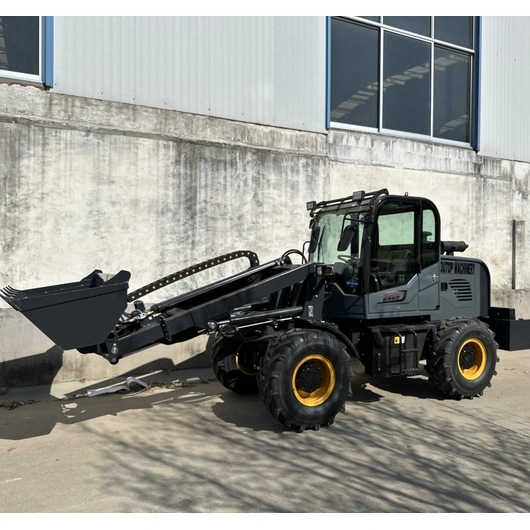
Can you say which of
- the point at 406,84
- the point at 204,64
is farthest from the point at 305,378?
the point at 406,84

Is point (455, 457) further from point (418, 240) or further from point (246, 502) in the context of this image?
point (418, 240)

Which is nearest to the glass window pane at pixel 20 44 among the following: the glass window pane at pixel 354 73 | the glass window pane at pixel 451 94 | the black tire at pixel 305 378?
the glass window pane at pixel 354 73

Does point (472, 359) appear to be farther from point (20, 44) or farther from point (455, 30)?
point (455, 30)

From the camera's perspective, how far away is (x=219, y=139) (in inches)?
367

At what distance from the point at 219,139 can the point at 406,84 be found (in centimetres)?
490

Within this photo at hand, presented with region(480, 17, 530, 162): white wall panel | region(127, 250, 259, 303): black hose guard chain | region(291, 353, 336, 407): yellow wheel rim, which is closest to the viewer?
region(291, 353, 336, 407): yellow wheel rim

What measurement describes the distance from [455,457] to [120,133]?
6427 mm

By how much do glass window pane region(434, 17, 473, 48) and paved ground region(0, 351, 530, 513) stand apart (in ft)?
27.9

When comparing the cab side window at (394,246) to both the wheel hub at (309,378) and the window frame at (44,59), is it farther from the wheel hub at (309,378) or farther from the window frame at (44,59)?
the window frame at (44,59)

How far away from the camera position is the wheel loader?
5.48m

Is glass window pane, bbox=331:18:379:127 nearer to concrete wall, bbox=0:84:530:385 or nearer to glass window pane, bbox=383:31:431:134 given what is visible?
glass window pane, bbox=383:31:431:134

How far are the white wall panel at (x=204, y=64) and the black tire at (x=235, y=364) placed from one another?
420 centimetres

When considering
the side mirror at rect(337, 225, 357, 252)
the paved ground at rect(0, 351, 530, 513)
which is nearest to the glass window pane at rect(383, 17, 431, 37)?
the side mirror at rect(337, 225, 357, 252)

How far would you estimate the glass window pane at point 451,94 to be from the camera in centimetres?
1230
